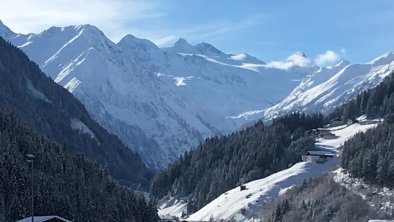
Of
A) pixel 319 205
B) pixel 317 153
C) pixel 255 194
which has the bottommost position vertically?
pixel 255 194

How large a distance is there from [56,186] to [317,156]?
79.1 meters

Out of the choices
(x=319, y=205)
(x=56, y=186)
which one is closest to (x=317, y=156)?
(x=319, y=205)

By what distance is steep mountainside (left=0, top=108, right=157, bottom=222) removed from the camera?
378ft

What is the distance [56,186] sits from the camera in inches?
4884

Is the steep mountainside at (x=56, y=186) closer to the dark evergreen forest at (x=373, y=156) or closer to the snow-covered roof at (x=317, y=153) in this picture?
the dark evergreen forest at (x=373, y=156)

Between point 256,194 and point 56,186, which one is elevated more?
point 56,186

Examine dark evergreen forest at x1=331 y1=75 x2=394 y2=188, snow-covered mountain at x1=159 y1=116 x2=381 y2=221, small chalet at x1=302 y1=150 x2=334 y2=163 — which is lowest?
snow-covered mountain at x1=159 y1=116 x2=381 y2=221

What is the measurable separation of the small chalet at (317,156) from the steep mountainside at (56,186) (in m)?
54.0

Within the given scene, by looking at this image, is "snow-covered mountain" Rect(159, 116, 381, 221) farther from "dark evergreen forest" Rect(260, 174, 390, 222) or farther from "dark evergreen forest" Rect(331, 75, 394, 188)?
"dark evergreen forest" Rect(331, 75, 394, 188)

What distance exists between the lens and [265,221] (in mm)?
147000

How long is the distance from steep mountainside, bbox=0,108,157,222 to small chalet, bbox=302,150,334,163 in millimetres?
53984

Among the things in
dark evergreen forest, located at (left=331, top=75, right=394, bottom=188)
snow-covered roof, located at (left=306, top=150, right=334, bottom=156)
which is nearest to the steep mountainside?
dark evergreen forest, located at (left=331, top=75, right=394, bottom=188)

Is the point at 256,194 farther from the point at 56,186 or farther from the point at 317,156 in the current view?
the point at 56,186

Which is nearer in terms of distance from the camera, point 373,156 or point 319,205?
point 319,205
